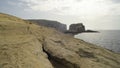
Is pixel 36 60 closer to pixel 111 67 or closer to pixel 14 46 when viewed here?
pixel 14 46

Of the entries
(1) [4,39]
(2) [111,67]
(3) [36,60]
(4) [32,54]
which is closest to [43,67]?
(3) [36,60]

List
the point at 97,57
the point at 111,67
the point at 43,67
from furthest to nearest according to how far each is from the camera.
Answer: the point at 97,57
the point at 111,67
the point at 43,67

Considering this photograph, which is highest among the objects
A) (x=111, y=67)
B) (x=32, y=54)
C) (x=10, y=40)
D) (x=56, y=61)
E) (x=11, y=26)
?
(x=11, y=26)

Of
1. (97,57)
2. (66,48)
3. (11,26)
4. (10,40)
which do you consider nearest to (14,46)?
(10,40)

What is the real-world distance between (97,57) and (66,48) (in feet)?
9.52

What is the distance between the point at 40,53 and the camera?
11.0m

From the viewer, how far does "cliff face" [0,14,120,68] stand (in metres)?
9.13

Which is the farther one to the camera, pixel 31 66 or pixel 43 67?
pixel 43 67

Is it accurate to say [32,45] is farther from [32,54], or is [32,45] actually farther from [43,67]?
[43,67]

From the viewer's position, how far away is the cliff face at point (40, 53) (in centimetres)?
913

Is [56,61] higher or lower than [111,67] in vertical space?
higher

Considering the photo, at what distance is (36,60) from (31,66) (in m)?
0.87

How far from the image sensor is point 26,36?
39.7ft

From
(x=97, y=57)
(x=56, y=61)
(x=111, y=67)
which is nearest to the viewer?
(x=56, y=61)
